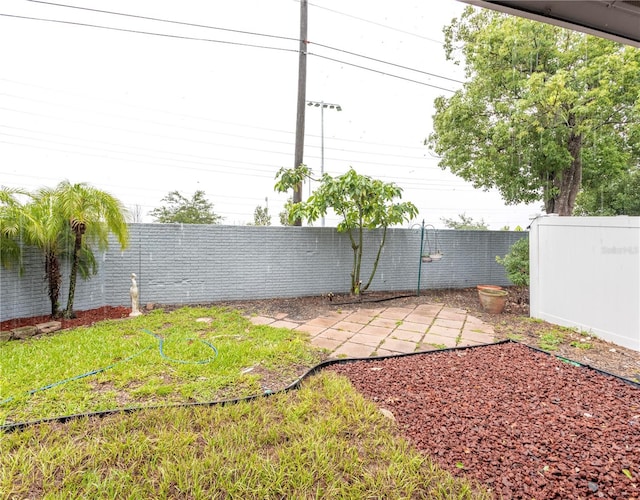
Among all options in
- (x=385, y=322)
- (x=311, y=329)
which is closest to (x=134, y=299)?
(x=311, y=329)

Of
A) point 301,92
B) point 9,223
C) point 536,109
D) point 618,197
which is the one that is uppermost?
point 301,92

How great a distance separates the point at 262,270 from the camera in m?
5.67

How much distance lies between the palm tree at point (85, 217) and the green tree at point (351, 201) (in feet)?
7.84

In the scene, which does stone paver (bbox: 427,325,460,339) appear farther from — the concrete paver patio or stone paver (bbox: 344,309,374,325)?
stone paver (bbox: 344,309,374,325)

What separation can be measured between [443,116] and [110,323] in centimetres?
654

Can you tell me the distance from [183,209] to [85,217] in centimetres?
487

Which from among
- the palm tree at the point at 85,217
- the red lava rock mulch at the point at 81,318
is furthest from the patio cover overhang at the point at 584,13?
the red lava rock mulch at the point at 81,318

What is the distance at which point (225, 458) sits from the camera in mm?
1518

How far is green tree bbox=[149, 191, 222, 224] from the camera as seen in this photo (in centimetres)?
814

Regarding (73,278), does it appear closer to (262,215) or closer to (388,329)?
(388,329)

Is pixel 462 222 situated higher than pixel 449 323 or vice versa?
pixel 462 222

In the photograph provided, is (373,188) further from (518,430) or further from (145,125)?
(145,125)

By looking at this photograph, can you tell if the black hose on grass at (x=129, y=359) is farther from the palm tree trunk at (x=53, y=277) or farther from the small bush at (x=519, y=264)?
the small bush at (x=519, y=264)

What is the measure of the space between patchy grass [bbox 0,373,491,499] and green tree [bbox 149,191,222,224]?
22.1ft
